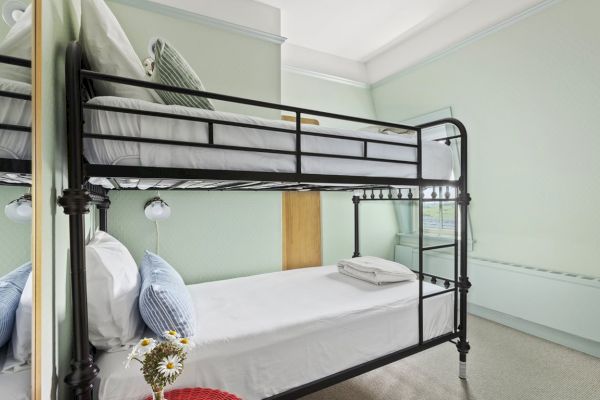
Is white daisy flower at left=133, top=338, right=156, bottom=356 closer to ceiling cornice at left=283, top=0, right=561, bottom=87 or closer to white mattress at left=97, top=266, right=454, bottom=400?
white mattress at left=97, top=266, right=454, bottom=400

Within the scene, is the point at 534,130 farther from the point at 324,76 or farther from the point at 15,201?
the point at 15,201

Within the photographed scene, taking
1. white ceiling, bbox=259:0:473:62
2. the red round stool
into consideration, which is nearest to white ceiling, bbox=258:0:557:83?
white ceiling, bbox=259:0:473:62

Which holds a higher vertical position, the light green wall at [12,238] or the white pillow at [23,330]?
the light green wall at [12,238]

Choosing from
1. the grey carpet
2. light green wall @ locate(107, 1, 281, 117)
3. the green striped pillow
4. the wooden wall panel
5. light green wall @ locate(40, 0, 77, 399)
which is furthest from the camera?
the wooden wall panel

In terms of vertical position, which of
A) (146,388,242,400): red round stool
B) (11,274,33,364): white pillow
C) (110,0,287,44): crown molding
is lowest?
(146,388,242,400): red round stool

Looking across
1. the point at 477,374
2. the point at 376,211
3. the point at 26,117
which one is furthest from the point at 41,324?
the point at 376,211

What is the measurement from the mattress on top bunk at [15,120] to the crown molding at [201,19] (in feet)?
7.38

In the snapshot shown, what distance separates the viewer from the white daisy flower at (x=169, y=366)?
0.94m

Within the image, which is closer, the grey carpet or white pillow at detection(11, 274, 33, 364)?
white pillow at detection(11, 274, 33, 364)

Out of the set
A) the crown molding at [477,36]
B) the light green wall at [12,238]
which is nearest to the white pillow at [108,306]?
the light green wall at [12,238]

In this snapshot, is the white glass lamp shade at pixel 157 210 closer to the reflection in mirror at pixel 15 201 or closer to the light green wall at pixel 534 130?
the reflection in mirror at pixel 15 201

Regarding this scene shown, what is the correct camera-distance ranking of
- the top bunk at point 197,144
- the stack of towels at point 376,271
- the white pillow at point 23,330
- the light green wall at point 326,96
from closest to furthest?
1. the white pillow at point 23,330
2. the top bunk at point 197,144
3. the stack of towels at point 376,271
4. the light green wall at point 326,96

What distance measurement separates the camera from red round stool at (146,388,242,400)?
1132 millimetres

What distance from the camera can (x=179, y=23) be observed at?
2.56 metres
